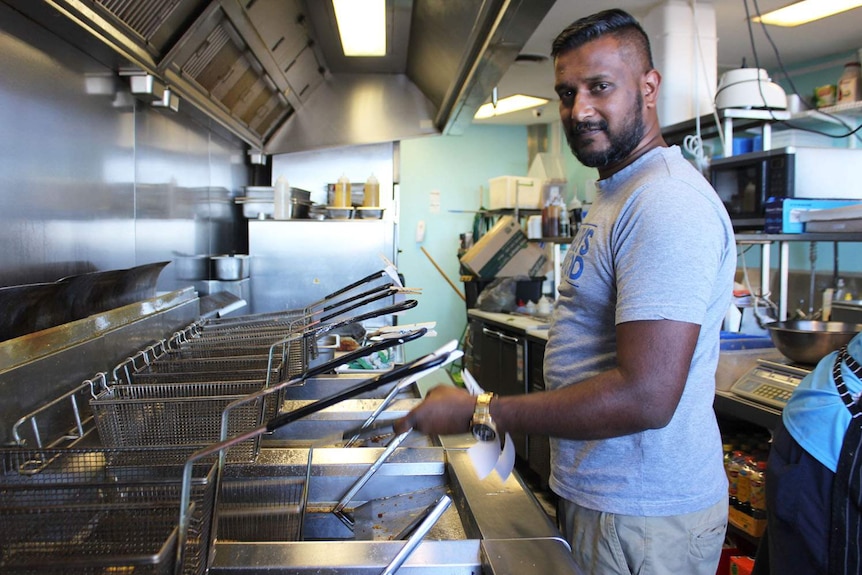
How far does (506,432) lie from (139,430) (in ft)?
2.30

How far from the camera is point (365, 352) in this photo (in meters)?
1.09

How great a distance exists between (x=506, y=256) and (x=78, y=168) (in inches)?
156

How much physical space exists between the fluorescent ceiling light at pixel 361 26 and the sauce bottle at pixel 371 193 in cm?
94

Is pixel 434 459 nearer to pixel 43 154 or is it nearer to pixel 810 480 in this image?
pixel 810 480

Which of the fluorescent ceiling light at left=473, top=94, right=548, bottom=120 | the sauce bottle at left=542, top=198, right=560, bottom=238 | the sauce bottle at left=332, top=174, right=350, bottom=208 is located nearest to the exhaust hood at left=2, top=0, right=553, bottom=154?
the sauce bottle at left=332, top=174, right=350, bottom=208

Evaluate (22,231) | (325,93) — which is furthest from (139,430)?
(325,93)

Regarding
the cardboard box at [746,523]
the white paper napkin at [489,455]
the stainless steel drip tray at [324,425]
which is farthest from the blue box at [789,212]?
the white paper napkin at [489,455]

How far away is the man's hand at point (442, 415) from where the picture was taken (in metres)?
1.04

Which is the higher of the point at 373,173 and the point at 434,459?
the point at 373,173

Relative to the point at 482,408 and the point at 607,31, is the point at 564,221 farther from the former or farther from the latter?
the point at 482,408

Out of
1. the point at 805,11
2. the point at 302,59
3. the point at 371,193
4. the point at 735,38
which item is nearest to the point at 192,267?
the point at 302,59

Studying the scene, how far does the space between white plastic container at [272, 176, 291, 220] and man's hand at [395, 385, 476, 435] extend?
9.89 ft

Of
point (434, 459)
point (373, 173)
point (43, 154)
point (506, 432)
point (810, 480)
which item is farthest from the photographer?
point (373, 173)

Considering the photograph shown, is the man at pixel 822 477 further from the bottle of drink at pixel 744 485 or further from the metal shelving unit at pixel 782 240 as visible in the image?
the metal shelving unit at pixel 782 240
